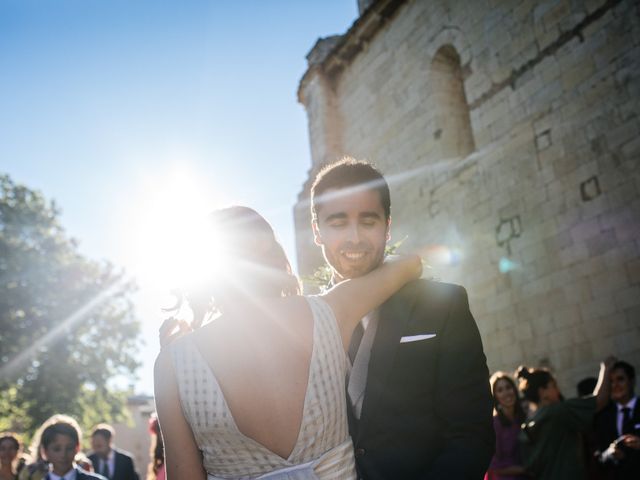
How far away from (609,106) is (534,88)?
1.43m

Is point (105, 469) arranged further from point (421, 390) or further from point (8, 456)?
point (421, 390)

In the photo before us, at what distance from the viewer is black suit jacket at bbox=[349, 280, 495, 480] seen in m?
1.74

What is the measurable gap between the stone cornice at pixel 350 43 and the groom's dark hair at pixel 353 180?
34.9 feet

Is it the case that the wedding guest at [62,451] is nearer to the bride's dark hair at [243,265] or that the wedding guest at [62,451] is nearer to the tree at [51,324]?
the bride's dark hair at [243,265]

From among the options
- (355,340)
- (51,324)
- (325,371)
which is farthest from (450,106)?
(51,324)

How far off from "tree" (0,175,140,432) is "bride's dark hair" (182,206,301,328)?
16680mm

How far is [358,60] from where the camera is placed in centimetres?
1327

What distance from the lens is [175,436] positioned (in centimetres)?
174

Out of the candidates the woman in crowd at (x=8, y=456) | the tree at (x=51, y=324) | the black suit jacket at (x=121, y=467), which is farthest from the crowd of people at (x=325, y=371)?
the tree at (x=51, y=324)

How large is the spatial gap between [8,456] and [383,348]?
5.74 m

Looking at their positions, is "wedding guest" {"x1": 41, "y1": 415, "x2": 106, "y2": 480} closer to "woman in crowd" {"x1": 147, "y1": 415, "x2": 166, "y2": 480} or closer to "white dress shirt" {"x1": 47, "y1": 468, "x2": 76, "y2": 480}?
"white dress shirt" {"x1": 47, "y1": 468, "x2": 76, "y2": 480}

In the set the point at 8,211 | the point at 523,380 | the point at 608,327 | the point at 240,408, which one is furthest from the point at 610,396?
the point at 8,211

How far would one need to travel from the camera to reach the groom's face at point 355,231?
85.0 inches

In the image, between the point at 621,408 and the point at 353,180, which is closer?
the point at 353,180
